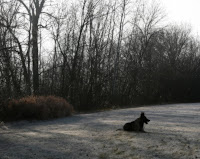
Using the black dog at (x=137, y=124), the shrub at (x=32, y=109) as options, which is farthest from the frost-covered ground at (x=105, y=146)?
the shrub at (x=32, y=109)

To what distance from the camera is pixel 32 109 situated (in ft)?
42.8

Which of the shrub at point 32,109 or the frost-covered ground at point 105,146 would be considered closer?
the frost-covered ground at point 105,146

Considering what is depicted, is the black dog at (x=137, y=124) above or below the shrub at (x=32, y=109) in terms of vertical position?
below

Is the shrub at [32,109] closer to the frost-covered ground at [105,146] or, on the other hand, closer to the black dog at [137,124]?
the frost-covered ground at [105,146]


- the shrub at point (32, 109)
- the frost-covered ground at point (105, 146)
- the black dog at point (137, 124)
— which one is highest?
the shrub at point (32, 109)

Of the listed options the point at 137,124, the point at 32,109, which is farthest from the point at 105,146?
the point at 32,109

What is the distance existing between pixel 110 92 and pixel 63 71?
5303 millimetres

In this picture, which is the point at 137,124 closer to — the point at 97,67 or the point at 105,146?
the point at 105,146

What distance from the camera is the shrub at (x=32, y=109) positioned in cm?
1280

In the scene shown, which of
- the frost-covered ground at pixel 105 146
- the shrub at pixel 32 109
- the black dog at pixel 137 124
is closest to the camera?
the frost-covered ground at pixel 105 146

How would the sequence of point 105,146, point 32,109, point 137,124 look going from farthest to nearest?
point 32,109 → point 137,124 → point 105,146

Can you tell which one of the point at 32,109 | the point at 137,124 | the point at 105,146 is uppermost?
the point at 32,109

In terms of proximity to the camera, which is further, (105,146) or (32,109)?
(32,109)

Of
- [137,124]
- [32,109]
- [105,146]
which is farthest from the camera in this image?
[32,109]
